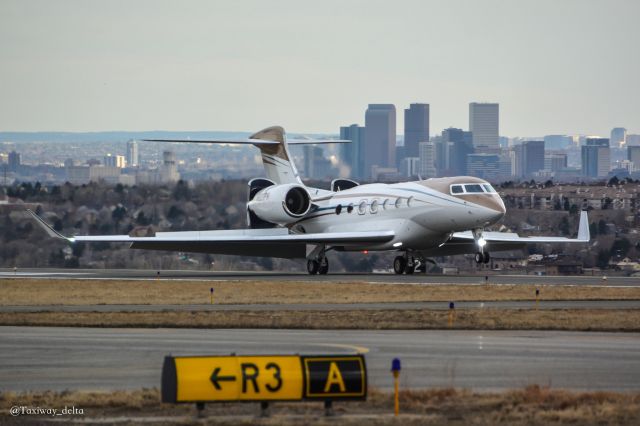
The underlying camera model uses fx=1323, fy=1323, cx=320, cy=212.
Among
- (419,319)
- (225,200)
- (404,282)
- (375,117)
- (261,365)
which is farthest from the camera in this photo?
(375,117)

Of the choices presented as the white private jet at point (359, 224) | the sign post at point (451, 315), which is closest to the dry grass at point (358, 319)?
the sign post at point (451, 315)

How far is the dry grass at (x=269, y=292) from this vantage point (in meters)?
41.2

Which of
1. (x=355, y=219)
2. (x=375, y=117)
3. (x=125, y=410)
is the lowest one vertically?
(x=125, y=410)

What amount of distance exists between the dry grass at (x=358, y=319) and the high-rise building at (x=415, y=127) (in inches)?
5081

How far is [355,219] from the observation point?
56656 mm

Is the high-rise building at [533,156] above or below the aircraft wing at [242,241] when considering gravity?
above

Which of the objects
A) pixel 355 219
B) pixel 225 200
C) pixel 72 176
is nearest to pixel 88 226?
pixel 225 200

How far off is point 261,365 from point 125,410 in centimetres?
252

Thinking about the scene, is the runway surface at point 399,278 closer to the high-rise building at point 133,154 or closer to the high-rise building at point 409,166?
the high-rise building at point 133,154

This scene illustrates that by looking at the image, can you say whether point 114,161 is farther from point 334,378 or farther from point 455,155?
point 334,378

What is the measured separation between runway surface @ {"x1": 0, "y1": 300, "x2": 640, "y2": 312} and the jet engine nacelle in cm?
1917

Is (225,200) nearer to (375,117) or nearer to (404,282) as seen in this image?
(404,282)

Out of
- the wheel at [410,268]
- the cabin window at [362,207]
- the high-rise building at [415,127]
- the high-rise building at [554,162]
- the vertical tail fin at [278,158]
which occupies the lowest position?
the wheel at [410,268]

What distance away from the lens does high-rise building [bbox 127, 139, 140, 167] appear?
123 meters
